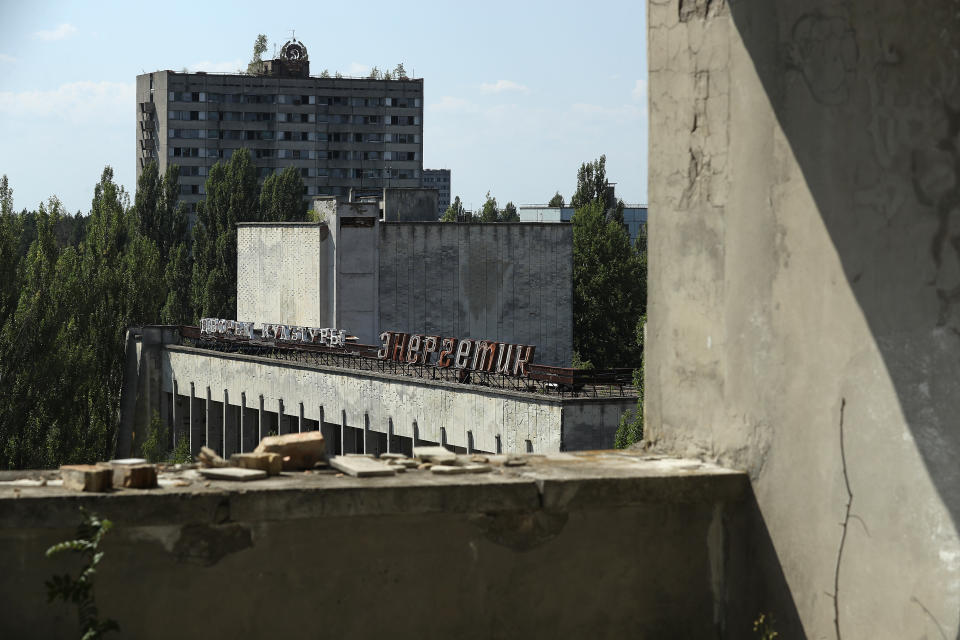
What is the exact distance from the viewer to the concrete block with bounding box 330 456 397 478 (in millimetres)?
4992

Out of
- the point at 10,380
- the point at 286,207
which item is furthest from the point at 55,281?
the point at 286,207

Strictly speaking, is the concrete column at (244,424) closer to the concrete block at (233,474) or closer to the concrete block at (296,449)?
the concrete block at (296,449)

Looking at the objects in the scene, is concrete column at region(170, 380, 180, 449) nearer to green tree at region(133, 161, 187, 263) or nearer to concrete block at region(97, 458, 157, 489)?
A: green tree at region(133, 161, 187, 263)

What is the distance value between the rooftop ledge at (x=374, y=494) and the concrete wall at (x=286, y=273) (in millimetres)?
42553

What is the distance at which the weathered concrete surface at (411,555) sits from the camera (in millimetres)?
4570

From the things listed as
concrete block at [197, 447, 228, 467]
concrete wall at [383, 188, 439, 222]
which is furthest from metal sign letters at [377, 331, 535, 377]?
concrete block at [197, 447, 228, 467]

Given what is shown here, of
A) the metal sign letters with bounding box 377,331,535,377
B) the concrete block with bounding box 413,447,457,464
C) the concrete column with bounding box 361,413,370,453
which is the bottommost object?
the concrete column with bounding box 361,413,370,453

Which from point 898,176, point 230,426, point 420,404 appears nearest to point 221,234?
point 230,426

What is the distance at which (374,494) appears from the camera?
4785 mm

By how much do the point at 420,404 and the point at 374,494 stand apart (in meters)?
27.9

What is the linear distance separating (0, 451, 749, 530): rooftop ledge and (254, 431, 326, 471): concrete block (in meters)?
0.11

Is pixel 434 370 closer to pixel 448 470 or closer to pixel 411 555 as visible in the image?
pixel 448 470

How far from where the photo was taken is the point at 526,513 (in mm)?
5059

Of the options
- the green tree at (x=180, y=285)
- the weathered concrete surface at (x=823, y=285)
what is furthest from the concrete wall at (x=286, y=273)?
the weathered concrete surface at (x=823, y=285)
